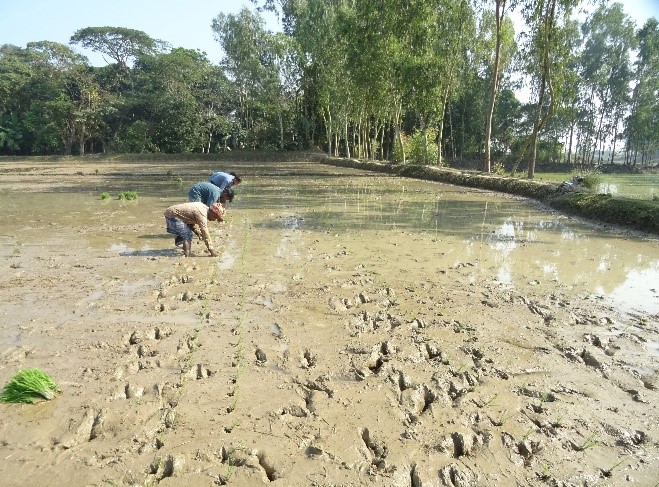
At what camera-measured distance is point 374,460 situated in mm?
3014

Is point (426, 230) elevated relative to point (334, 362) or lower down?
elevated

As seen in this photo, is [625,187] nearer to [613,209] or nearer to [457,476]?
[613,209]

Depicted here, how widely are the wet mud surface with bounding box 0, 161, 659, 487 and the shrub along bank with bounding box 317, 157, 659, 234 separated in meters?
1.97

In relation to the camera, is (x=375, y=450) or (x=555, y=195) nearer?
(x=375, y=450)

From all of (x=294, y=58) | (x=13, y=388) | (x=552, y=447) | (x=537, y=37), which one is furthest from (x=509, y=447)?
(x=294, y=58)

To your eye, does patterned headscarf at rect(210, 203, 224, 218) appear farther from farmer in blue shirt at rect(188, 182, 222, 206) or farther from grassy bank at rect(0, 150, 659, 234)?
grassy bank at rect(0, 150, 659, 234)

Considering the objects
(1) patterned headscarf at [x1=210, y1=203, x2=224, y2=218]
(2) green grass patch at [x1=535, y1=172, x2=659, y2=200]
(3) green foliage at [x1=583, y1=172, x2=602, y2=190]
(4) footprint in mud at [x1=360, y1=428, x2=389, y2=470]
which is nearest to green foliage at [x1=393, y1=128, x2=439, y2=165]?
(2) green grass patch at [x1=535, y1=172, x2=659, y2=200]

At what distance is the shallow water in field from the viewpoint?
7090mm

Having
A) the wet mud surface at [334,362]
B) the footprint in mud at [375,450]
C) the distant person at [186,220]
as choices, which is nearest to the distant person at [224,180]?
the wet mud surface at [334,362]

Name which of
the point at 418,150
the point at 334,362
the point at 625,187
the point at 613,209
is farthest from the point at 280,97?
the point at 334,362

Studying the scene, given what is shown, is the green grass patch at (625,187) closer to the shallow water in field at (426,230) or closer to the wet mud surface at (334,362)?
the shallow water in field at (426,230)

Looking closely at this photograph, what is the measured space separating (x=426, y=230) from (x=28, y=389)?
8359 millimetres

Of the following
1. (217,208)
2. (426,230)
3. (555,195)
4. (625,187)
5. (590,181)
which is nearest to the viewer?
(217,208)

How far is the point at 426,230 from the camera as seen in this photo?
34.8 ft
